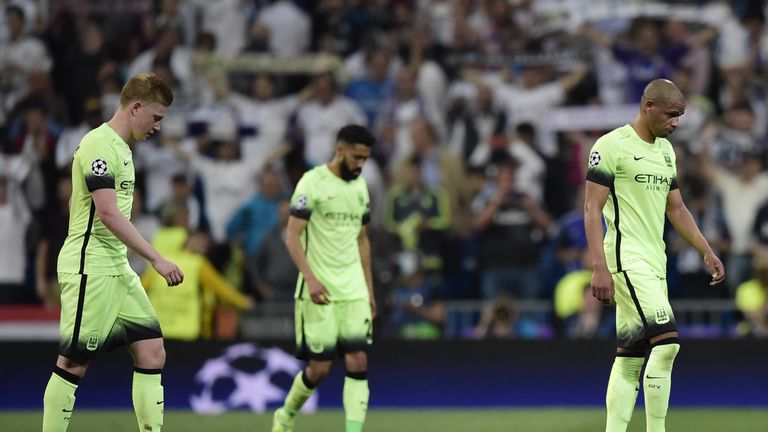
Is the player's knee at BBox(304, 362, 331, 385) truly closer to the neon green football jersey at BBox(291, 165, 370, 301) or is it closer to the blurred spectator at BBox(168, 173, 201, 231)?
the neon green football jersey at BBox(291, 165, 370, 301)

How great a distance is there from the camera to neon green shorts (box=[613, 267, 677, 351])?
27.6 feet

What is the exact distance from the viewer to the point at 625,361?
8578mm

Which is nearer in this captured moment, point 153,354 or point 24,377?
point 153,354

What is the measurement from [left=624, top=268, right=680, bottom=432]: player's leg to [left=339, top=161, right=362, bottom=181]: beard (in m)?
2.61

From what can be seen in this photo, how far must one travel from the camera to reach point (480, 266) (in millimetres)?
14914

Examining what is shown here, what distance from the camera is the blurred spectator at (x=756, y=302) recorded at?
14.0 meters

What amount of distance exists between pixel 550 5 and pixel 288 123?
3.83 m

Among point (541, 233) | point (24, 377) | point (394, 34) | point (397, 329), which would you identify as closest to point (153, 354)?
point (24, 377)

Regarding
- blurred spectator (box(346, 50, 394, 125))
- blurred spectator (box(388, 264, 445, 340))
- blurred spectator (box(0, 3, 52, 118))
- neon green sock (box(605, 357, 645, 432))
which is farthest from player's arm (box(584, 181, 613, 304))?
blurred spectator (box(0, 3, 52, 118))

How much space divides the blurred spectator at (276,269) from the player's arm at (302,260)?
4.20 m

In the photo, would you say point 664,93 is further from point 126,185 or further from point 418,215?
point 418,215

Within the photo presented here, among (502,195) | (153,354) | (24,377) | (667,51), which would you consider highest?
(667,51)

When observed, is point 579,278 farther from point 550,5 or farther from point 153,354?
point 153,354

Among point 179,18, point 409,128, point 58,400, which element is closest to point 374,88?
point 409,128
